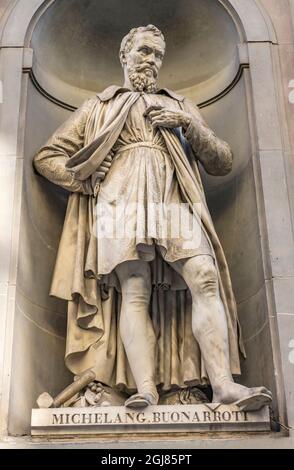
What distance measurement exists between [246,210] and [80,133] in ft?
4.52

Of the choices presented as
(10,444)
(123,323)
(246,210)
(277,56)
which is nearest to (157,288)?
(123,323)

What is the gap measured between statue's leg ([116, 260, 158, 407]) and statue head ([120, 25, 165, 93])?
1545 millimetres

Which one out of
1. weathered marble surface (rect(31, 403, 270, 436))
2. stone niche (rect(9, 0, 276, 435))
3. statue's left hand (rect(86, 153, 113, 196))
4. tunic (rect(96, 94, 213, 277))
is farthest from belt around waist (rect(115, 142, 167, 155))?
weathered marble surface (rect(31, 403, 270, 436))

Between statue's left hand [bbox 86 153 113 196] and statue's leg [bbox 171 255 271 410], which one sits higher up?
statue's left hand [bbox 86 153 113 196]

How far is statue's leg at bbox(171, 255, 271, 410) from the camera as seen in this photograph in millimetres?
5387

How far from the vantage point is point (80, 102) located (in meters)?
7.54

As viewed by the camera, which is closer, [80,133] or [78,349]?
[78,349]

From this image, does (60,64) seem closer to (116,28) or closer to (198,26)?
(116,28)

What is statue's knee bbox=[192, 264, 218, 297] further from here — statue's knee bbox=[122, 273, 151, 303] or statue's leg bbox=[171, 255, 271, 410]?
statue's knee bbox=[122, 273, 151, 303]

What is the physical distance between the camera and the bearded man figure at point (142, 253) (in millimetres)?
5684

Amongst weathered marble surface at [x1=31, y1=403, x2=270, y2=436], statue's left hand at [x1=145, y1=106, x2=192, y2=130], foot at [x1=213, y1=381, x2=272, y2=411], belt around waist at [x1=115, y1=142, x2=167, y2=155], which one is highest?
statue's left hand at [x1=145, y1=106, x2=192, y2=130]

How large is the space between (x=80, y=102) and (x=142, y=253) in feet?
7.33

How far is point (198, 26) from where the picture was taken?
7.57 m
